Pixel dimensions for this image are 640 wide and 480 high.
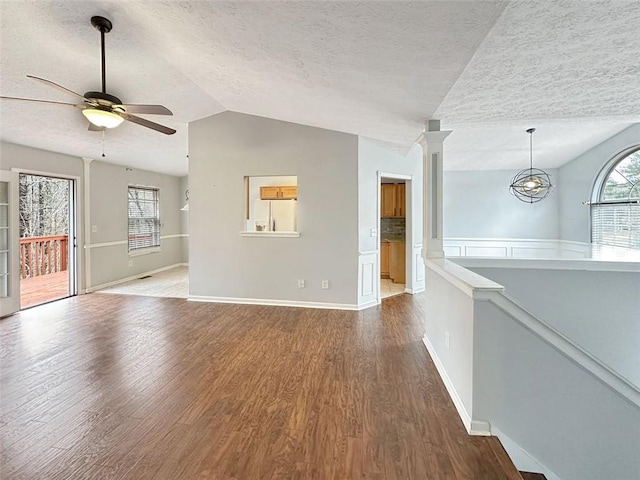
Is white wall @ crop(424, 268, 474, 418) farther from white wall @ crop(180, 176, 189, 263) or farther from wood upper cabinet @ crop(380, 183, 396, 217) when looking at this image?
white wall @ crop(180, 176, 189, 263)

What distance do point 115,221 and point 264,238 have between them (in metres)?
3.63

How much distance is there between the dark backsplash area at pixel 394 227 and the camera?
22.5 feet

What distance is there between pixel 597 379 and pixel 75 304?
20.8ft

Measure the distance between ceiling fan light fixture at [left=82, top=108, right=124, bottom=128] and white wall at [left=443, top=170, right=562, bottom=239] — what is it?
652 centimetres

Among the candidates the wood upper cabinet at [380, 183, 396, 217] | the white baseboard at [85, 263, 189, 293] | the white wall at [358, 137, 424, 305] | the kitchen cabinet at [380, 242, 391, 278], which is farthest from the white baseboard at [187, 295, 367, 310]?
the wood upper cabinet at [380, 183, 396, 217]

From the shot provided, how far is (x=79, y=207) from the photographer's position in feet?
18.3

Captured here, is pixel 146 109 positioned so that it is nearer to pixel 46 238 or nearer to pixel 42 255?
pixel 46 238

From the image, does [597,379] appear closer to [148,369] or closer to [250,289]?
[148,369]

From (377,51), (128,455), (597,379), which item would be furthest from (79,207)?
(597,379)

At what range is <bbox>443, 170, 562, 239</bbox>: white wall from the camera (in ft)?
22.4

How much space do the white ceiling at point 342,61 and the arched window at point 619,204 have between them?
259 centimetres

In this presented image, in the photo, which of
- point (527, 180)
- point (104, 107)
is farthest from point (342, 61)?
point (527, 180)

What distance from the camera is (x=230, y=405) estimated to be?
227 cm

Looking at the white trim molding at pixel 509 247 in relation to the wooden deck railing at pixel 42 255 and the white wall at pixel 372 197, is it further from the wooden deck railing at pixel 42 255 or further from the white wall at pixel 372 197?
the wooden deck railing at pixel 42 255
